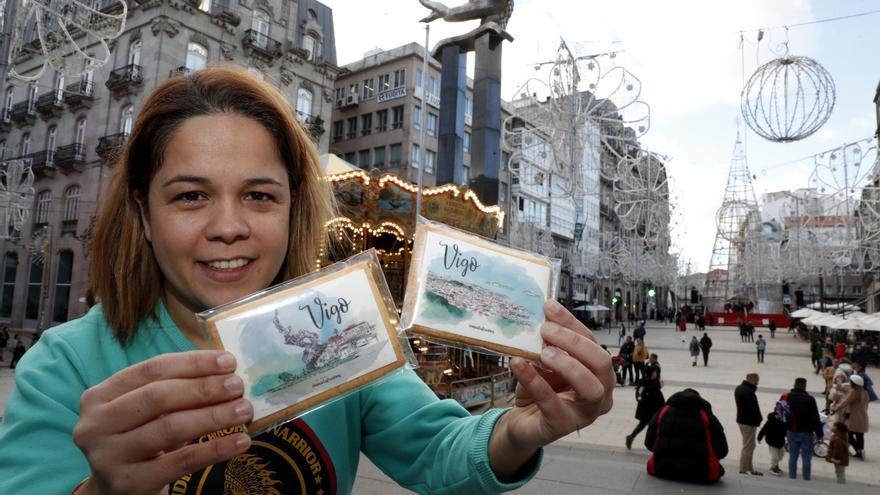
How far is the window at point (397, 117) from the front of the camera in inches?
1709

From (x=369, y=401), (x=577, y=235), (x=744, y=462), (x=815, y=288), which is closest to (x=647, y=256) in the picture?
(x=577, y=235)

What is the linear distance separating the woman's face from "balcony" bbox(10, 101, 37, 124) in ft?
139

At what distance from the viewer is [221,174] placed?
60.6 inches

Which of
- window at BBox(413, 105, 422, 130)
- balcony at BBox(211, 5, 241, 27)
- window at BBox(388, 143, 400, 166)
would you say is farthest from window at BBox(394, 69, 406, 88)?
balcony at BBox(211, 5, 241, 27)

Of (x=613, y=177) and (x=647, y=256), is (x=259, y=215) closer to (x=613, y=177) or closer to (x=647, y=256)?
(x=613, y=177)

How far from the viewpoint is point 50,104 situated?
105 ft

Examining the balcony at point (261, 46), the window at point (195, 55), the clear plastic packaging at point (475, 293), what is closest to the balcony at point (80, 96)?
the window at point (195, 55)

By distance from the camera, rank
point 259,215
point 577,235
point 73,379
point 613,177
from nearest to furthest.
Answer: point 73,379 → point 259,215 → point 613,177 → point 577,235

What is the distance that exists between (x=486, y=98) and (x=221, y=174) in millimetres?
19336

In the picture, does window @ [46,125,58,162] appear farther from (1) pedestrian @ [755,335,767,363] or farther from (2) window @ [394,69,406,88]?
(1) pedestrian @ [755,335,767,363]

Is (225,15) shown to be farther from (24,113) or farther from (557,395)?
(557,395)

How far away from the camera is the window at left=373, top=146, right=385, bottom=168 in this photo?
44.4 metres

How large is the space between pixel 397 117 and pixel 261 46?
15.3 meters

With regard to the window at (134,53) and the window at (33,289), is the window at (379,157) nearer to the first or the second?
the window at (134,53)
